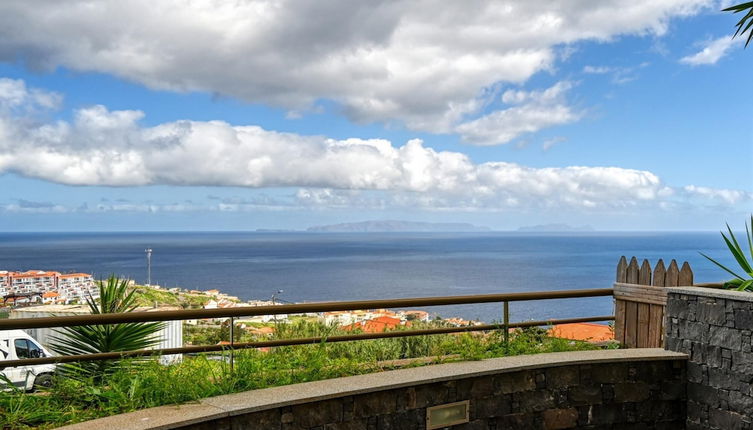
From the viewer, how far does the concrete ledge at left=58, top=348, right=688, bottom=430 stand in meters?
4.45

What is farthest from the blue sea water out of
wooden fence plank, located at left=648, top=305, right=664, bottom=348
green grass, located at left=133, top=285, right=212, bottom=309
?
wooden fence plank, located at left=648, top=305, right=664, bottom=348

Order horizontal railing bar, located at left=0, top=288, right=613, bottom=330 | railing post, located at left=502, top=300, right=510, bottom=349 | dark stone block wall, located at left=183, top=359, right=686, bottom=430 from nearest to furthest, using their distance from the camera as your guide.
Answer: horizontal railing bar, located at left=0, top=288, right=613, bottom=330 → dark stone block wall, located at left=183, top=359, right=686, bottom=430 → railing post, located at left=502, top=300, right=510, bottom=349

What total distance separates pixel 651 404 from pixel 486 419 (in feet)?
6.53

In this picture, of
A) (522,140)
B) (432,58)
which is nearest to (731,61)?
(522,140)

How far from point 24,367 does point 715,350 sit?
6495 mm

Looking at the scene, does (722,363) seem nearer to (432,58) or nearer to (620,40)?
(432,58)

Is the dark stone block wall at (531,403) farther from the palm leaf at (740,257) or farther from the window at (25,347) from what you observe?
the window at (25,347)

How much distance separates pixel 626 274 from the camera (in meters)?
8.11

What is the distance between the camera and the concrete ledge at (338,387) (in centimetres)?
445

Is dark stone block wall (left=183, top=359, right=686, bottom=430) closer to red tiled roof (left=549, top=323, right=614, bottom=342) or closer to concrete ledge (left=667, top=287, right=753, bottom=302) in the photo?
concrete ledge (left=667, top=287, right=753, bottom=302)

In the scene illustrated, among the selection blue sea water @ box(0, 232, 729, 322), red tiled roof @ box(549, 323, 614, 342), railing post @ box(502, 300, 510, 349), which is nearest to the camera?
railing post @ box(502, 300, 510, 349)

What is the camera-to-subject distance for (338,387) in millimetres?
5254

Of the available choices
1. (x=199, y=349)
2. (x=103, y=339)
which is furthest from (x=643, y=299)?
(x=103, y=339)

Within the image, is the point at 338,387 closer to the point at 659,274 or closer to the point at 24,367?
the point at 24,367
